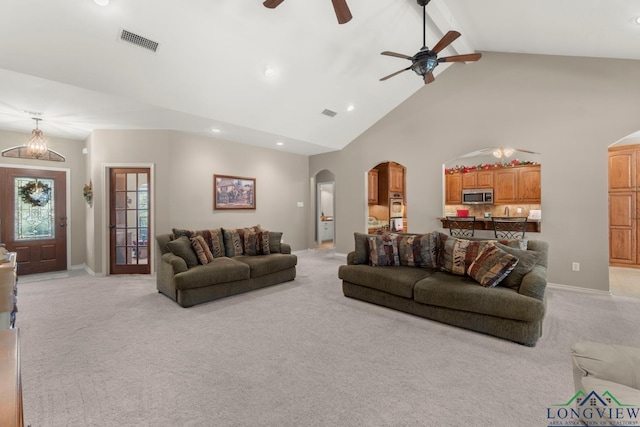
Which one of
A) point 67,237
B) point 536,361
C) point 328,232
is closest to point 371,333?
point 536,361

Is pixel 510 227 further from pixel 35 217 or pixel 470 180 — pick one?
pixel 35 217

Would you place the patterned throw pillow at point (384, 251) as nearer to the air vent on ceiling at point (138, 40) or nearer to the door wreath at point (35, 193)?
the air vent on ceiling at point (138, 40)

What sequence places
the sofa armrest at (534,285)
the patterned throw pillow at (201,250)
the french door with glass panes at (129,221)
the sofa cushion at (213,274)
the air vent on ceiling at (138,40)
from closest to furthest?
the sofa armrest at (534,285)
the air vent on ceiling at (138,40)
the sofa cushion at (213,274)
the patterned throw pillow at (201,250)
the french door with glass panes at (129,221)

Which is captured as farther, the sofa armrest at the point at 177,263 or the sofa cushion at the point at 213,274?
the sofa armrest at the point at 177,263

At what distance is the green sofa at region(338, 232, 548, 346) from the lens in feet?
8.55

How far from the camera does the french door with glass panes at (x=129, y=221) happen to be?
5.37m

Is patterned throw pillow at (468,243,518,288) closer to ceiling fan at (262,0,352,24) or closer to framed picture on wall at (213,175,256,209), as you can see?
ceiling fan at (262,0,352,24)

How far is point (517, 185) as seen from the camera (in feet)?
22.3

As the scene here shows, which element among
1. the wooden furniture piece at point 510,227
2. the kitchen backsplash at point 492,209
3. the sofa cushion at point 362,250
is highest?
the kitchen backsplash at point 492,209

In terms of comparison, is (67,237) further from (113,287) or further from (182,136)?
(182,136)

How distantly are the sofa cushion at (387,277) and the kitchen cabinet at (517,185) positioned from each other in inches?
186

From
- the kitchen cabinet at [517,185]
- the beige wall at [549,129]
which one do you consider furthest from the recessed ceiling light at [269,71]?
the kitchen cabinet at [517,185]

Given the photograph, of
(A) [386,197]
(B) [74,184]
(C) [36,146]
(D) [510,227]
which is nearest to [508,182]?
(D) [510,227]

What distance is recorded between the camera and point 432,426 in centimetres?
168
